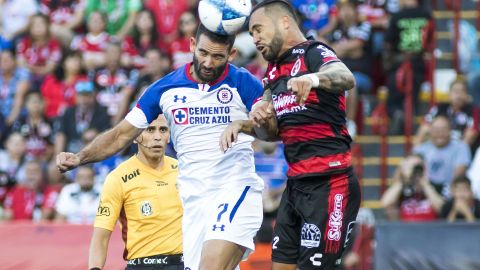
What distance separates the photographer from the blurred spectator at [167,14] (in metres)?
17.8

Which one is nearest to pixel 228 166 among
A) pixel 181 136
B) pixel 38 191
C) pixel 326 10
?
pixel 181 136

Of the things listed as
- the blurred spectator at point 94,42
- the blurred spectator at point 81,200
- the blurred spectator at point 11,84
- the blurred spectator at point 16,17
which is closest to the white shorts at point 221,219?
the blurred spectator at point 81,200

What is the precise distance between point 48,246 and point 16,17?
7.29 m

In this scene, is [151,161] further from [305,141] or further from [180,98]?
[305,141]

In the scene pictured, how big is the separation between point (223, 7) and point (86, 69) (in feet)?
30.1

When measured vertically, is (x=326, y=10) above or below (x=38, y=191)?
above

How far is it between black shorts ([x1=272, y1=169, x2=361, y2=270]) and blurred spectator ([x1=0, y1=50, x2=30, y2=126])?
32.0 ft

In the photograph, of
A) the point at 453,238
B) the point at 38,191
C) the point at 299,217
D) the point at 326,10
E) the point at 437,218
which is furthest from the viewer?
the point at 326,10

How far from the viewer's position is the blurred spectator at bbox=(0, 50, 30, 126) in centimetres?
1767

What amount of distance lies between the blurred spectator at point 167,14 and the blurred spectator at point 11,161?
2.57 m

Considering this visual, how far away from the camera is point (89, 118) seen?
651 inches

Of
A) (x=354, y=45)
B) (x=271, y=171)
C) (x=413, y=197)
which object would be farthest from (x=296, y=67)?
(x=354, y=45)

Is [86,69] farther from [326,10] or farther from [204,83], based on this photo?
[204,83]

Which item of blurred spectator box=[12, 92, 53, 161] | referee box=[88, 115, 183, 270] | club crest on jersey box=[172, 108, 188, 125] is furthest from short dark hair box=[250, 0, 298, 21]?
blurred spectator box=[12, 92, 53, 161]
